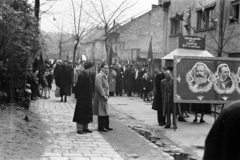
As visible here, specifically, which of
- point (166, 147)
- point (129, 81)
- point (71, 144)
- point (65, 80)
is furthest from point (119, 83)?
point (71, 144)

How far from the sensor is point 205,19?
23.6m

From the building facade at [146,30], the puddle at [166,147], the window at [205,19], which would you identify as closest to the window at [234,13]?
the window at [205,19]

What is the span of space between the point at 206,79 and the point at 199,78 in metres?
0.26

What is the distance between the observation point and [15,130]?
27.2 feet

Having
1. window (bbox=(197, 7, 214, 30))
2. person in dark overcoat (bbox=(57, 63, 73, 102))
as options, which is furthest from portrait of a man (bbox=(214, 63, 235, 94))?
window (bbox=(197, 7, 214, 30))

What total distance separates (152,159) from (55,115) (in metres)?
6.02

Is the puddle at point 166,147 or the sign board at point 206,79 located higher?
the sign board at point 206,79

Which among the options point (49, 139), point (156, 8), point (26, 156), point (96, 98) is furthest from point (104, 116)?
point (156, 8)

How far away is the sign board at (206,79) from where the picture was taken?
11008mm

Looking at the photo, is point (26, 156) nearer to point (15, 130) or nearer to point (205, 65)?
point (15, 130)

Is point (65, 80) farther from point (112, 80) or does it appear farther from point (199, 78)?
point (199, 78)

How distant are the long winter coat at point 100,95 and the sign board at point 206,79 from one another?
2.04 m

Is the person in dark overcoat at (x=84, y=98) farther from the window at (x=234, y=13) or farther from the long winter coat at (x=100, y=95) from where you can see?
the window at (x=234, y=13)

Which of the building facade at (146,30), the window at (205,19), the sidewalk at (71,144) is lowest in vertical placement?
the sidewalk at (71,144)
